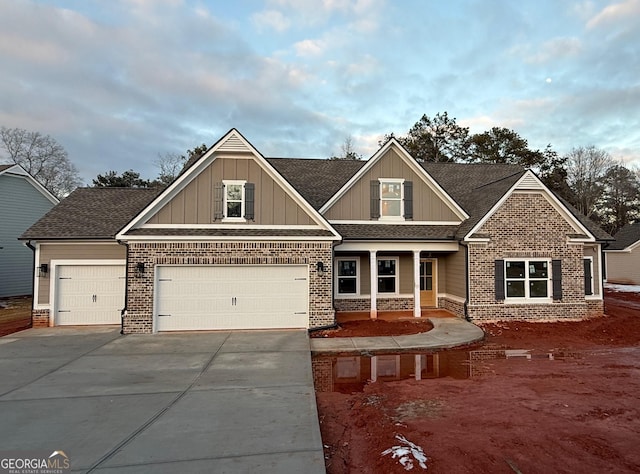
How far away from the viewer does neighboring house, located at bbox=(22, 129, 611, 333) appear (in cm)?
1148

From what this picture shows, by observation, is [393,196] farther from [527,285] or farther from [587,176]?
[587,176]

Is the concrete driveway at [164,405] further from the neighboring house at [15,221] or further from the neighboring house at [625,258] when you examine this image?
the neighboring house at [625,258]

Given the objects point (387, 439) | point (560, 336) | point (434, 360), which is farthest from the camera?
point (560, 336)

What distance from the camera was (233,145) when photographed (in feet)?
38.8

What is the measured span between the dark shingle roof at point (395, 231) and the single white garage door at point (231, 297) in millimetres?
2474

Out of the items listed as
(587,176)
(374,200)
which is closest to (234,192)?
(374,200)

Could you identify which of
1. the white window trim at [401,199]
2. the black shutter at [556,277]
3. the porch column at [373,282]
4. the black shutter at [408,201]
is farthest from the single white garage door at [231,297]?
the black shutter at [556,277]

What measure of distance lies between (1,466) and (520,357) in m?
9.91

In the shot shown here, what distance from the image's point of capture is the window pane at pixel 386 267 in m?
14.9

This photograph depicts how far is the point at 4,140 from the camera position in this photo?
36.0 m

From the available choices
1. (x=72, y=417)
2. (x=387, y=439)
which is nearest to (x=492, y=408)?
(x=387, y=439)

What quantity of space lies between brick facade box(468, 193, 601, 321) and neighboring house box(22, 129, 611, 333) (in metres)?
0.04

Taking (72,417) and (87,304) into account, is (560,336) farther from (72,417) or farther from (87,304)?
(87,304)

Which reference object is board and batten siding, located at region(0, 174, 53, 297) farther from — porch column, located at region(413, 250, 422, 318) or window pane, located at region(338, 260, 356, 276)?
porch column, located at region(413, 250, 422, 318)
